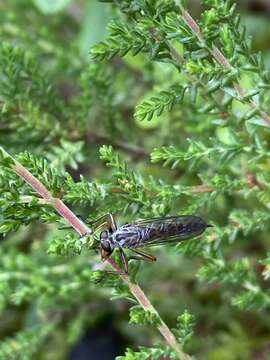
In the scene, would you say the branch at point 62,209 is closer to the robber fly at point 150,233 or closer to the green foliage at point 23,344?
the robber fly at point 150,233

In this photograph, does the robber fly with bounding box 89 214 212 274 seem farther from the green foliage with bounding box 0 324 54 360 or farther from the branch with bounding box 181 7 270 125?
the green foliage with bounding box 0 324 54 360

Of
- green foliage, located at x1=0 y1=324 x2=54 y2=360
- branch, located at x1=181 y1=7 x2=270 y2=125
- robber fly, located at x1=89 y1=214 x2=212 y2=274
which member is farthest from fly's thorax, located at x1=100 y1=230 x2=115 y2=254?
green foliage, located at x1=0 y1=324 x2=54 y2=360

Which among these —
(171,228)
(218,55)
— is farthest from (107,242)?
(218,55)

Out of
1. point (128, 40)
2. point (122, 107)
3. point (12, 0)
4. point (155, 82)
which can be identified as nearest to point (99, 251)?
point (128, 40)

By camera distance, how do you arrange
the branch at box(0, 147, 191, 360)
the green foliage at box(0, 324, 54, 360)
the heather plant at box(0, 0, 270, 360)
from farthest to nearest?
the green foliage at box(0, 324, 54, 360)
the heather plant at box(0, 0, 270, 360)
the branch at box(0, 147, 191, 360)

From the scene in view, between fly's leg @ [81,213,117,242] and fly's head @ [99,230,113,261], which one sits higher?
fly's leg @ [81,213,117,242]

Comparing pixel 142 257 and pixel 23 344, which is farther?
pixel 23 344

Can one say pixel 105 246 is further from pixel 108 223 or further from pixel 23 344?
pixel 23 344

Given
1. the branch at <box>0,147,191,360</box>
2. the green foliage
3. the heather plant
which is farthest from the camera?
the green foliage

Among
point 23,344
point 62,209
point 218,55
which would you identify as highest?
point 218,55

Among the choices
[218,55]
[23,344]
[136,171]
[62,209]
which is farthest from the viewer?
[23,344]
